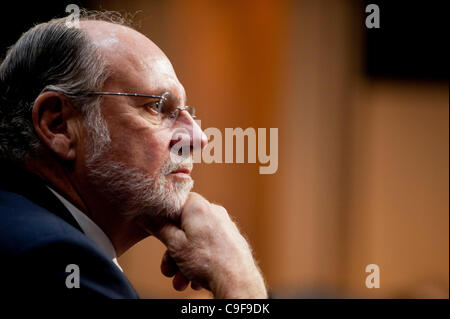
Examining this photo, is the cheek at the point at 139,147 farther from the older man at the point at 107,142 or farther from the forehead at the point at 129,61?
the forehead at the point at 129,61

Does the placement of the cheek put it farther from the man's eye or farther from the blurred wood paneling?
the blurred wood paneling

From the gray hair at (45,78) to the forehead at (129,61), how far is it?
2 centimetres

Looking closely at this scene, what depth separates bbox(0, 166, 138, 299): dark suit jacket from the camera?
115cm

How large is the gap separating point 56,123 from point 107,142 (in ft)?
0.49

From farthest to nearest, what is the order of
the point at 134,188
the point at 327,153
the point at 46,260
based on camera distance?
the point at 327,153, the point at 134,188, the point at 46,260

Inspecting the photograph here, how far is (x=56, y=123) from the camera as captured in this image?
150cm

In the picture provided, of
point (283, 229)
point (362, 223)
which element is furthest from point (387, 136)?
point (283, 229)

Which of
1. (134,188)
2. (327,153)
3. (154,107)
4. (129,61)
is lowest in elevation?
(327,153)

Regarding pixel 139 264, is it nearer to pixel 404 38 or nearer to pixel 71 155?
pixel 71 155

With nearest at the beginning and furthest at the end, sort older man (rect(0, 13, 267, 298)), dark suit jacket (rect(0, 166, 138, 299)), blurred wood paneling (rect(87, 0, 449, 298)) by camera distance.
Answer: dark suit jacket (rect(0, 166, 138, 299)) → older man (rect(0, 13, 267, 298)) → blurred wood paneling (rect(87, 0, 449, 298))

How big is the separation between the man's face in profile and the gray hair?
27 millimetres

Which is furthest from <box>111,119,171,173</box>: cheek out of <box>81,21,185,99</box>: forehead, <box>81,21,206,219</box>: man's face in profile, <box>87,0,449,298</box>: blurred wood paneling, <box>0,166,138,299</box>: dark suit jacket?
<box>87,0,449,298</box>: blurred wood paneling

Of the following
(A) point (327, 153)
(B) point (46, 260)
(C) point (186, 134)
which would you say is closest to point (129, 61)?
(C) point (186, 134)

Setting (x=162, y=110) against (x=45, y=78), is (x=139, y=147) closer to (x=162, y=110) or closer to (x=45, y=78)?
(x=162, y=110)
